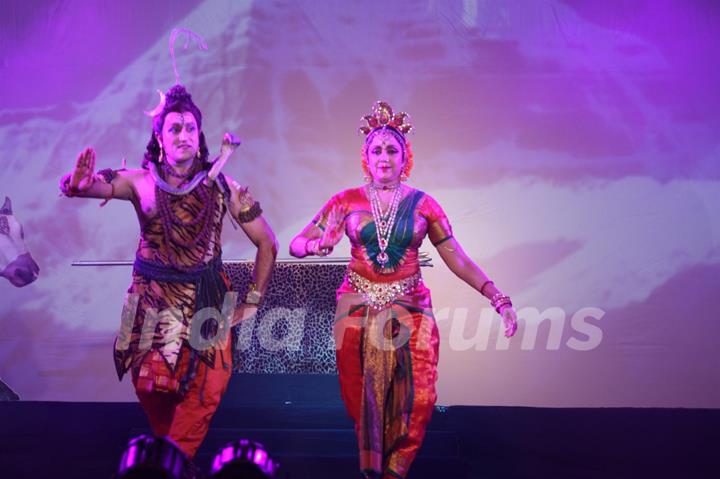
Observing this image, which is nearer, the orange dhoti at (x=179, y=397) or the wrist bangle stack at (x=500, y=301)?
the orange dhoti at (x=179, y=397)

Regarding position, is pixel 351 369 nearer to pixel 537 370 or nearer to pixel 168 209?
pixel 168 209

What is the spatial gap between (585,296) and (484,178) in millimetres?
1027

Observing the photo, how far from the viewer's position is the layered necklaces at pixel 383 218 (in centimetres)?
321

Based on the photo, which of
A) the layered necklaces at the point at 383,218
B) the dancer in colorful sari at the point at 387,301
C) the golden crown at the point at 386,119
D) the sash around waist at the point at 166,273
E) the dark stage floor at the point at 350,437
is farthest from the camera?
the dark stage floor at the point at 350,437

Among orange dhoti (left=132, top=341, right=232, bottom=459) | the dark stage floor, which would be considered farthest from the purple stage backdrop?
orange dhoti (left=132, top=341, right=232, bottom=459)

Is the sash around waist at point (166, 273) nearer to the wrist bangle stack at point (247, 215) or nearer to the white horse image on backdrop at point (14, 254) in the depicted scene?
the wrist bangle stack at point (247, 215)

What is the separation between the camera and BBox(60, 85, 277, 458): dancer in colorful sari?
9.10ft

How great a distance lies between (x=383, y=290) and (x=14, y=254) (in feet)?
9.97

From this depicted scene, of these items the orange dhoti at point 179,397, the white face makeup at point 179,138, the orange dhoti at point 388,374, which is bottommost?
the orange dhoti at point 179,397

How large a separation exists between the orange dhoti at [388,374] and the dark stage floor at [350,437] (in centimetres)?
39

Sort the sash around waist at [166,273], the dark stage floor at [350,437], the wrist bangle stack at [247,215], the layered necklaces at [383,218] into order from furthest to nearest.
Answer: the dark stage floor at [350,437] → the layered necklaces at [383,218] → the wrist bangle stack at [247,215] → the sash around waist at [166,273]

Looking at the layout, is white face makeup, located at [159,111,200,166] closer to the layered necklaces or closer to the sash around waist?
the sash around waist

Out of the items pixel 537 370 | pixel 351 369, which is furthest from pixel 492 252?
pixel 351 369

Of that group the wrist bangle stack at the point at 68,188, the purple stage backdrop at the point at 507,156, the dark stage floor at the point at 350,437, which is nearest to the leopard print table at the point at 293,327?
the dark stage floor at the point at 350,437
